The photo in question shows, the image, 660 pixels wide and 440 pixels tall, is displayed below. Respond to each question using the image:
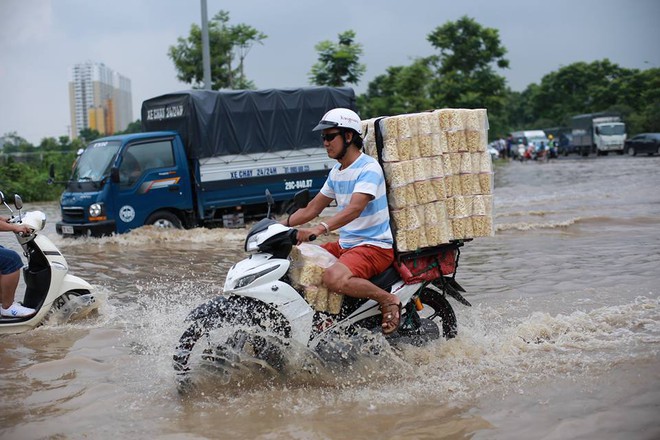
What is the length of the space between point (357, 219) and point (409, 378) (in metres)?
1.20

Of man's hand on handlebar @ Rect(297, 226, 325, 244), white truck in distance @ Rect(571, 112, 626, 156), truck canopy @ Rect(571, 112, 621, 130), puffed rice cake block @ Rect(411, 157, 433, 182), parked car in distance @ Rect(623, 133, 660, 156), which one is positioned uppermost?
truck canopy @ Rect(571, 112, 621, 130)

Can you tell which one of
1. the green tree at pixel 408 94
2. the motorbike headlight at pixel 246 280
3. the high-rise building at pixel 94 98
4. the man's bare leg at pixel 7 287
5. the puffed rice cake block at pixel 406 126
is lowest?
the man's bare leg at pixel 7 287

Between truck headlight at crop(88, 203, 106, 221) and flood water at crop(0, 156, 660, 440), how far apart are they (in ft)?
13.0

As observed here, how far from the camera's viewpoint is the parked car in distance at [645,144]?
39850 mm

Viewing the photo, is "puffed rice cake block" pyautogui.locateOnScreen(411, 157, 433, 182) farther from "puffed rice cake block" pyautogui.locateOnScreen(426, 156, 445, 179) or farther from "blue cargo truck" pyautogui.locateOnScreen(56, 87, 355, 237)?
"blue cargo truck" pyautogui.locateOnScreen(56, 87, 355, 237)

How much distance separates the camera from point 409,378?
5.25 meters

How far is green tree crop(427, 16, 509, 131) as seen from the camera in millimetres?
45094

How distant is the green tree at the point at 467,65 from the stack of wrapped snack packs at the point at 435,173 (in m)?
39.7

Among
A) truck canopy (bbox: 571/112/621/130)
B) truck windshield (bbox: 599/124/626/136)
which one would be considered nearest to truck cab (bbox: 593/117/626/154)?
truck windshield (bbox: 599/124/626/136)

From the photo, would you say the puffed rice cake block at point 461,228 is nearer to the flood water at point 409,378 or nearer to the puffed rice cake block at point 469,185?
the puffed rice cake block at point 469,185

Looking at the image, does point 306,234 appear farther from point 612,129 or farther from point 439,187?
point 612,129

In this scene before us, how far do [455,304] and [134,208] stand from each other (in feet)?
25.0

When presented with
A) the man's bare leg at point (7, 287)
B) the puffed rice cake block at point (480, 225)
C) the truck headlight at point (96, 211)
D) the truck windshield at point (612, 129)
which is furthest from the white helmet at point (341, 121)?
the truck windshield at point (612, 129)

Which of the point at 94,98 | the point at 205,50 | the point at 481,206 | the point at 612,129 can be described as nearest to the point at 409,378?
the point at 481,206
